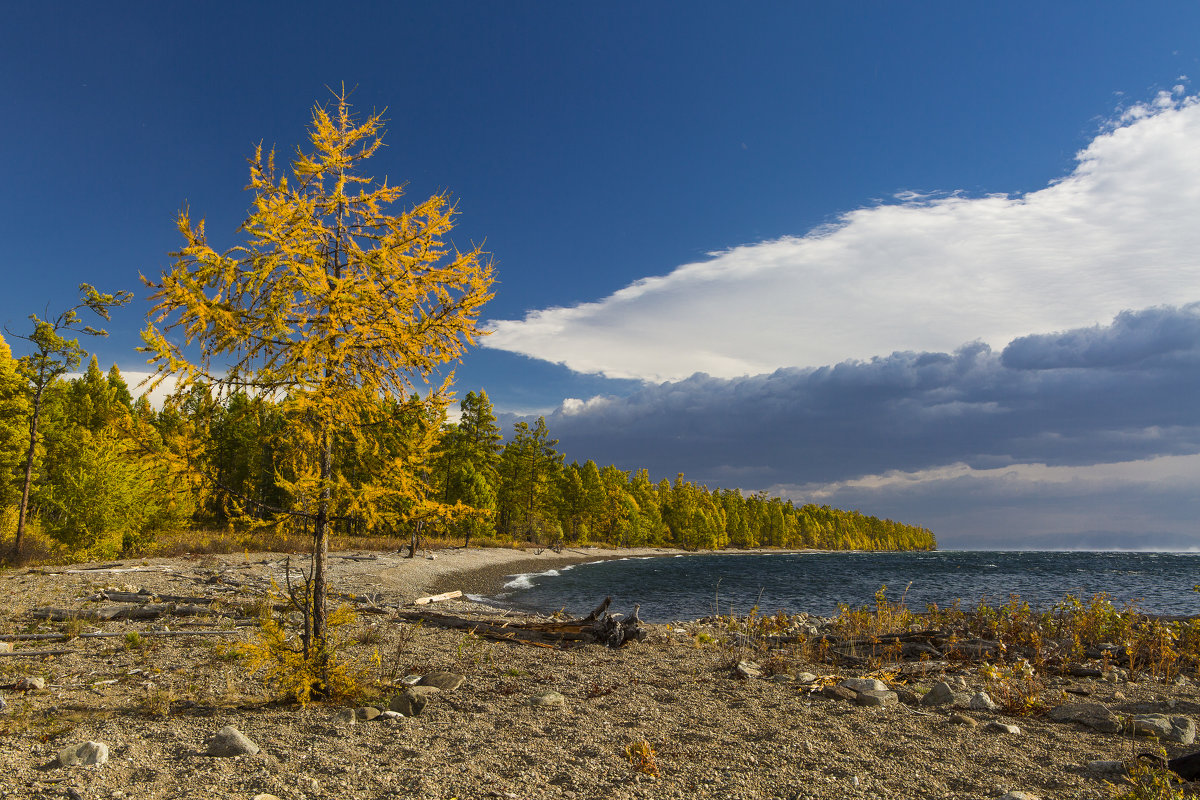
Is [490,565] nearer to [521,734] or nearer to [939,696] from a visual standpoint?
[939,696]

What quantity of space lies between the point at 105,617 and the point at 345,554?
1002 inches

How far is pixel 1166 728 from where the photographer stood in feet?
25.2

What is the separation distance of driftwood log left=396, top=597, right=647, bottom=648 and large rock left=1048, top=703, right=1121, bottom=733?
7664 mm

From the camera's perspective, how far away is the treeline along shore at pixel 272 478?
7.79 meters

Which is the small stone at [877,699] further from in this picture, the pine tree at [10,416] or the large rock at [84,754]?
the pine tree at [10,416]

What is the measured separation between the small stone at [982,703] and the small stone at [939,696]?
0.93ft

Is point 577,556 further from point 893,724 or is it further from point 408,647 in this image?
point 893,724

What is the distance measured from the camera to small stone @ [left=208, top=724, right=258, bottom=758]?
6.06 meters

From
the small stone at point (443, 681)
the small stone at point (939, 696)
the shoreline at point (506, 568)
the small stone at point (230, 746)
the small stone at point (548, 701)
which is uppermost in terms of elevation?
the small stone at point (230, 746)

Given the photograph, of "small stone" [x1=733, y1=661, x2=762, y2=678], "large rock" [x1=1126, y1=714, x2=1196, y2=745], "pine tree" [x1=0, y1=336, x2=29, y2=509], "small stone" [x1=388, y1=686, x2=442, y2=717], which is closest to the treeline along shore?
"pine tree" [x1=0, y1=336, x2=29, y2=509]

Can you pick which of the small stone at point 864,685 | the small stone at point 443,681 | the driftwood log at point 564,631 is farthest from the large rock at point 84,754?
the small stone at point 864,685

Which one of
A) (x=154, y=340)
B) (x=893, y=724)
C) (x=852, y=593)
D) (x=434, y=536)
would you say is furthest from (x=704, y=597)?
(x=434, y=536)

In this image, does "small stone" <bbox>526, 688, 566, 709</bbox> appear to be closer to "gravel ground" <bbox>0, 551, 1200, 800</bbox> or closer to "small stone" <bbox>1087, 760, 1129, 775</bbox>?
"gravel ground" <bbox>0, 551, 1200, 800</bbox>

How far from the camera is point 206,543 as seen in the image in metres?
34.4
